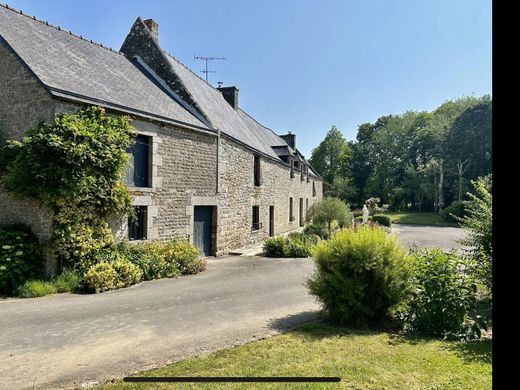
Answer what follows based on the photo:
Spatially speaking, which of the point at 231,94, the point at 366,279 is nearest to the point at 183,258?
the point at 366,279

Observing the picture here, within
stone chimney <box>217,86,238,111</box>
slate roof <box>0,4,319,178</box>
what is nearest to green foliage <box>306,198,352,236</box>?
stone chimney <box>217,86,238,111</box>

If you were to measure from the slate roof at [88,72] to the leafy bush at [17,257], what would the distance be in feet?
12.1

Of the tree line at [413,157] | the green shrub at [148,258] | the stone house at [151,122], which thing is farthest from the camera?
the tree line at [413,157]

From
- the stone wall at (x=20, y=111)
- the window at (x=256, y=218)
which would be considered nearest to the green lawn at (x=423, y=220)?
the window at (x=256, y=218)

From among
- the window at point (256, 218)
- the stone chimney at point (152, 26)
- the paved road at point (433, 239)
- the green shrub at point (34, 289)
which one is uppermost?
the stone chimney at point (152, 26)

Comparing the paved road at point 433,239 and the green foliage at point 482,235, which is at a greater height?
the green foliage at point 482,235

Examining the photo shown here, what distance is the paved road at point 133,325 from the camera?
14.1ft

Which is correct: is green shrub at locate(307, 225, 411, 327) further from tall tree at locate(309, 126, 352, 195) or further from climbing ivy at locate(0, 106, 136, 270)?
tall tree at locate(309, 126, 352, 195)

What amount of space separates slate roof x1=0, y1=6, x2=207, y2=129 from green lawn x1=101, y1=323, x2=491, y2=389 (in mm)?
7968

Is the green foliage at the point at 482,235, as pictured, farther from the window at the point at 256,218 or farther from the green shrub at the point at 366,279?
the window at the point at 256,218

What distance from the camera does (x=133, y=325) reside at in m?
5.84

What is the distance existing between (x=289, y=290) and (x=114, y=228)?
5.42 metres

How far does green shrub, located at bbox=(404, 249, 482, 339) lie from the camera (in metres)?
5.33
